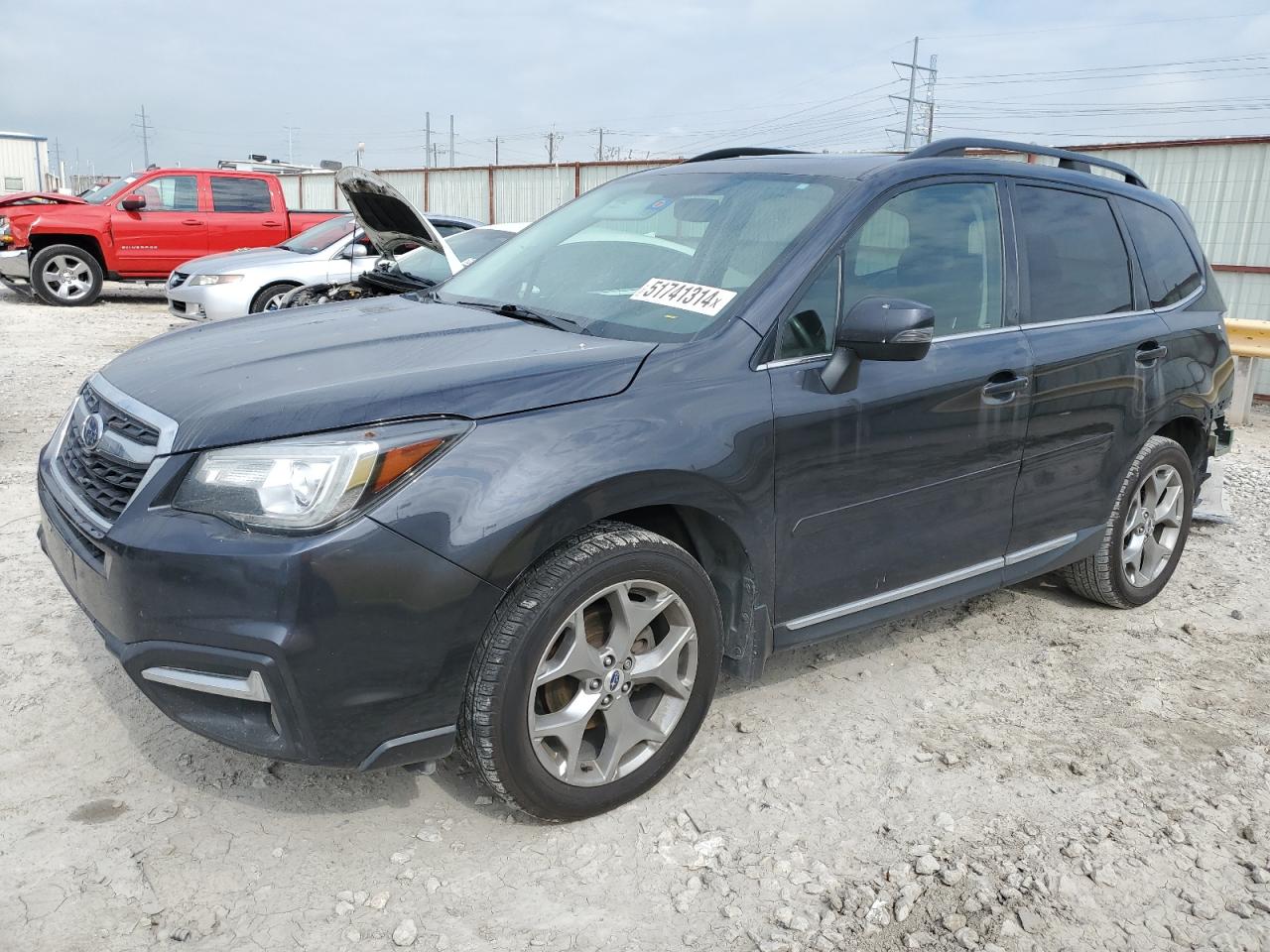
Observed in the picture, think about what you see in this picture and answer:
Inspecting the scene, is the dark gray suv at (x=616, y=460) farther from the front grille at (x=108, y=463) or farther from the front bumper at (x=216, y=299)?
the front bumper at (x=216, y=299)

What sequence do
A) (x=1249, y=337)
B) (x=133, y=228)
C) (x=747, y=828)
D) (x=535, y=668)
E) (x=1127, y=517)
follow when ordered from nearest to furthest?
(x=535, y=668), (x=747, y=828), (x=1127, y=517), (x=1249, y=337), (x=133, y=228)

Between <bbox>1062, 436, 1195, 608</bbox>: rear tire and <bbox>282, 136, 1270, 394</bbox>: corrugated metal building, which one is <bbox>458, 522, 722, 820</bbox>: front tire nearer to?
<bbox>1062, 436, 1195, 608</bbox>: rear tire

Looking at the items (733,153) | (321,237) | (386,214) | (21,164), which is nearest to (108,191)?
(321,237)

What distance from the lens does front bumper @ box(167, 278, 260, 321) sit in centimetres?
1030

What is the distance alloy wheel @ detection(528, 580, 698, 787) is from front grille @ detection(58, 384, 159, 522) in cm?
110

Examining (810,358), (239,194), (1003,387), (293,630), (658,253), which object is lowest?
(293,630)

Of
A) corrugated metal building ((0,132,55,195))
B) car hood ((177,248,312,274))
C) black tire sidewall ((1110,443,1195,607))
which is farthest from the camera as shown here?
corrugated metal building ((0,132,55,195))

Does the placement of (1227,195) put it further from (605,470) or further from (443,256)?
(605,470)

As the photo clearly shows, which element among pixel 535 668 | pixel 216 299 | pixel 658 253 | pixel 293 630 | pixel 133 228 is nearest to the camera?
pixel 293 630

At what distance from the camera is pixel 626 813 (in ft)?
9.48

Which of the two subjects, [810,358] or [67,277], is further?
[67,277]

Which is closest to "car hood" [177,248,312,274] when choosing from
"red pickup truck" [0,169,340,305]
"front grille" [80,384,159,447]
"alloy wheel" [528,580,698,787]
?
"red pickup truck" [0,169,340,305]

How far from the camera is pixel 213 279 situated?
412 inches

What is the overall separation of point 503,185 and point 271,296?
11986mm
